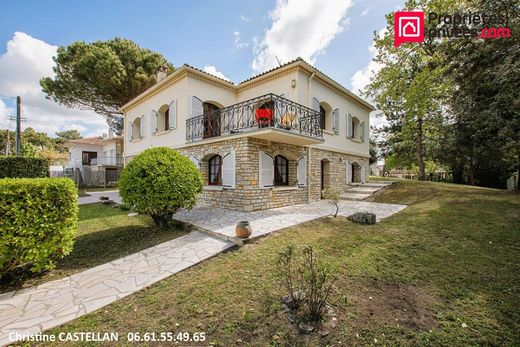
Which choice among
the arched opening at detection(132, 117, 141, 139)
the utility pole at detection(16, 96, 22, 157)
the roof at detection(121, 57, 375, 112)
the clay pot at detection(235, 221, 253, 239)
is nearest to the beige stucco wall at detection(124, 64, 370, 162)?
the roof at detection(121, 57, 375, 112)

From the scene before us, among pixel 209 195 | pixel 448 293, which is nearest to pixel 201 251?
pixel 448 293

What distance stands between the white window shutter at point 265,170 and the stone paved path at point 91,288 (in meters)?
3.83

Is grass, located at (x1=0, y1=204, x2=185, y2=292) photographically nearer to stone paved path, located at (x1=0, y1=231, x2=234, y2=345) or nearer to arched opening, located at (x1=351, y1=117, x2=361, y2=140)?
stone paved path, located at (x1=0, y1=231, x2=234, y2=345)

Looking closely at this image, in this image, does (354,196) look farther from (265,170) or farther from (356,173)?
(265,170)

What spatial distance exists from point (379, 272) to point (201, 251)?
3412 millimetres

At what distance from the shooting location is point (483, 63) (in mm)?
7031

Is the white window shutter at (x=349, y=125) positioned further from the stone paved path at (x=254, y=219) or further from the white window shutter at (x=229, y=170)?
the white window shutter at (x=229, y=170)

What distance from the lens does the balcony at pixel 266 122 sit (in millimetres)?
7715

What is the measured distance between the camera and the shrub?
5.54 metres

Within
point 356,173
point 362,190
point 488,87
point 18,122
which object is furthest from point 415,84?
point 18,122

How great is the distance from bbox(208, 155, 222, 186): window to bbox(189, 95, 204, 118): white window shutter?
7.07 ft

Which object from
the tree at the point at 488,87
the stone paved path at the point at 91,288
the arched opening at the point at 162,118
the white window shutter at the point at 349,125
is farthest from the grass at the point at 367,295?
the arched opening at the point at 162,118

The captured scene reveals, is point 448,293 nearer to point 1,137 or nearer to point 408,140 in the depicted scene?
point 408,140

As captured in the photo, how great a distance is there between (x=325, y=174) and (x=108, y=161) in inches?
930
